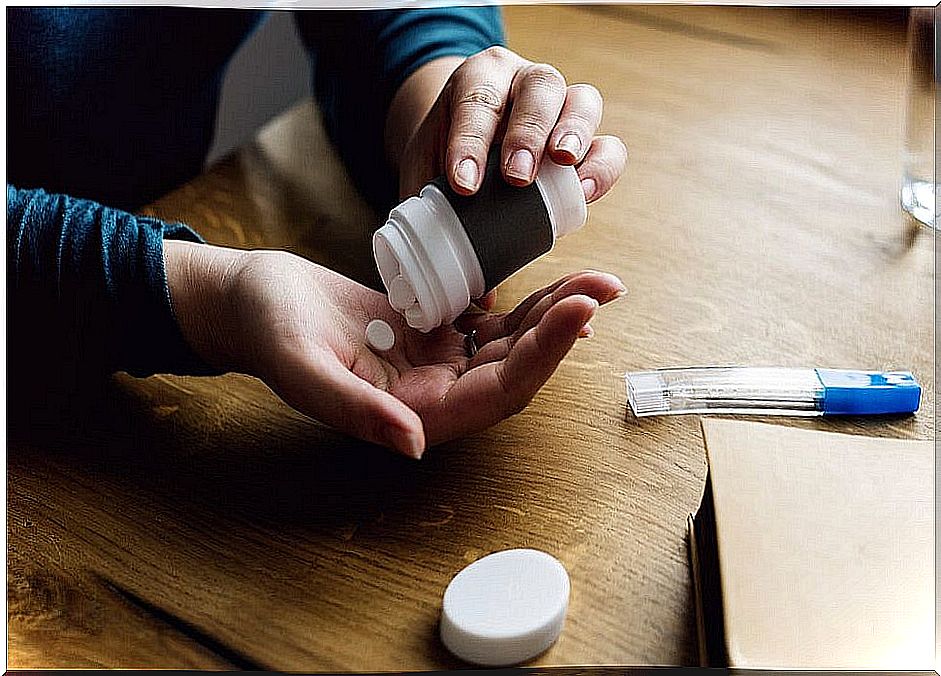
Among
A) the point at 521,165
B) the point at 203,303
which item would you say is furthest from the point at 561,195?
the point at 203,303

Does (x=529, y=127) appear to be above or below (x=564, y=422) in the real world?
above

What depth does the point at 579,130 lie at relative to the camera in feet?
1.39

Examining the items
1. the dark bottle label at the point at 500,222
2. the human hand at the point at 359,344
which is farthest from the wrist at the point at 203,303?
the dark bottle label at the point at 500,222

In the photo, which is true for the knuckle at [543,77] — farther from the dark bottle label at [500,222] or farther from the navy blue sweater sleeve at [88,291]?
the navy blue sweater sleeve at [88,291]

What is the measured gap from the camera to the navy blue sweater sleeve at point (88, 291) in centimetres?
43

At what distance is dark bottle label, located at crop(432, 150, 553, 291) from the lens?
0.38 metres

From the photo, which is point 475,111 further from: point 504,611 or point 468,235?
point 504,611

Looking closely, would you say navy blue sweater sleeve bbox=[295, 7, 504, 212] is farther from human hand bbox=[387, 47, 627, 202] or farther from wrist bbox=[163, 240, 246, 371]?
wrist bbox=[163, 240, 246, 371]

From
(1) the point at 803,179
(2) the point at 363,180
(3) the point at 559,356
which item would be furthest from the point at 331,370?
(1) the point at 803,179

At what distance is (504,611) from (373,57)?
1.05ft

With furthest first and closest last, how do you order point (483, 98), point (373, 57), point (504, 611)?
1. point (373, 57)
2. point (483, 98)
3. point (504, 611)

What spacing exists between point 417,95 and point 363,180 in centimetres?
5

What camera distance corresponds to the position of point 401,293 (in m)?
0.41

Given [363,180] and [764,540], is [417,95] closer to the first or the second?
[363,180]
